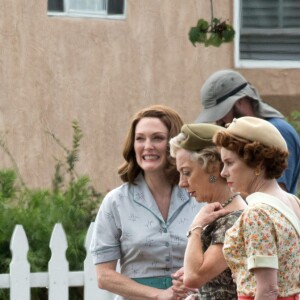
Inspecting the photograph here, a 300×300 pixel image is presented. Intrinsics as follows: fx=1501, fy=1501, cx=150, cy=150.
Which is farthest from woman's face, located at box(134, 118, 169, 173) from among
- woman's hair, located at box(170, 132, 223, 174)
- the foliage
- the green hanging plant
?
the green hanging plant

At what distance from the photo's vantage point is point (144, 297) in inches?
242

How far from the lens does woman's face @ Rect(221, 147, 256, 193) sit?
4941mm

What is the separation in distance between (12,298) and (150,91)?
416cm

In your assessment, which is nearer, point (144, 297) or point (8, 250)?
point (144, 297)

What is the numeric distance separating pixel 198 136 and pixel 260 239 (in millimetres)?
831

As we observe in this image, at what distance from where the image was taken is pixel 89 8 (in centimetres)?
1302

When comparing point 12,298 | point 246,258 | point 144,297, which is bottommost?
point 12,298

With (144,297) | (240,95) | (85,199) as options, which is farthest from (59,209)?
(144,297)

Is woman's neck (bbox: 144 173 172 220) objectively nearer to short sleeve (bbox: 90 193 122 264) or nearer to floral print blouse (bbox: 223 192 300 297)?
short sleeve (bbox: 90 193 122 264)

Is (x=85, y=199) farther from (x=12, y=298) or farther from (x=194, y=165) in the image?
(x=194, y=165)

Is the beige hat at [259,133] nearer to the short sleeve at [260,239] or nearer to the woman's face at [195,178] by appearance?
the short sleeve at [260,239]

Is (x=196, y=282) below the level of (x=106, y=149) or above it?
above

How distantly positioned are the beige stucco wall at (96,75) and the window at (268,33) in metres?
0.19

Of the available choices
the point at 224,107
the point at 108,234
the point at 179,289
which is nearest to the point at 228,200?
the point at 179,289
